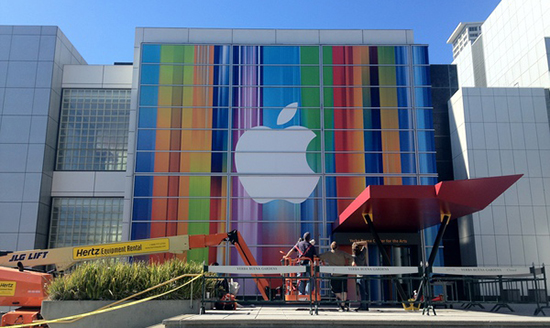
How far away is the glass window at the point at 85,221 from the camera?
2686 centimetres

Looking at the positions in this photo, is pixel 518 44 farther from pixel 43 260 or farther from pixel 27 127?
pixel 43 260

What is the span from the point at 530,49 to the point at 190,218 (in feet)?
69.9

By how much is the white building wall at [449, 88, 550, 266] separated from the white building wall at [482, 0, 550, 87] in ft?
8.06

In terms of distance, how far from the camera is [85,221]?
27109 mm

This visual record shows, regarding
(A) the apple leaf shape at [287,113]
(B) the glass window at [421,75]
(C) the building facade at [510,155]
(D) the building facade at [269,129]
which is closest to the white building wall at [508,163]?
(C) the building facade at [510,155]

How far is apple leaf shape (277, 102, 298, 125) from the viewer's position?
1032 inches

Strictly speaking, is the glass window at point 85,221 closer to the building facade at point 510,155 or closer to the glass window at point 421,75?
the glass window at point 421,75

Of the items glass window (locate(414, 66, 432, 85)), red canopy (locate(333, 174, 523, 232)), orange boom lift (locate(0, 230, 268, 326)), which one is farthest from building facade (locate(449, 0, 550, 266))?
orange boom lift (locate(0, 230, 268, 326))

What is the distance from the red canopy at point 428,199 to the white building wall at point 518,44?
13.6m

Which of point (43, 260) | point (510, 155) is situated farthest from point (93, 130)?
point (510, 155)

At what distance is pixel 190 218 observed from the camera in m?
24.9

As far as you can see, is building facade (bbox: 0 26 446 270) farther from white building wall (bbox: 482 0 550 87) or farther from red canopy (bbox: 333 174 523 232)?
white building wall (bbox: 482 0 550 87)

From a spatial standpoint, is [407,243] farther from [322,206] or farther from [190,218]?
[190,218]

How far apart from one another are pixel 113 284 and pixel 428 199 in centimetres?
961
